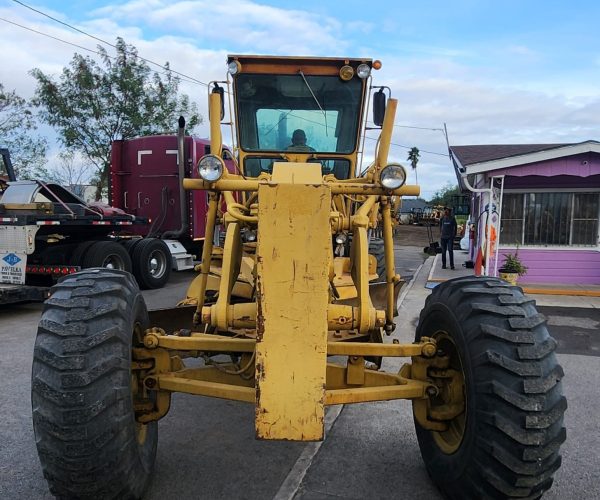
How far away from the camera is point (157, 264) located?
39.2 ft

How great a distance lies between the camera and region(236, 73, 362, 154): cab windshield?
17.8 feet

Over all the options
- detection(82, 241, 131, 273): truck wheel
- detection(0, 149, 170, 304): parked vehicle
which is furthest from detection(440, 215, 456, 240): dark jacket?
detection(82, 241, 131, 273): truck wheel

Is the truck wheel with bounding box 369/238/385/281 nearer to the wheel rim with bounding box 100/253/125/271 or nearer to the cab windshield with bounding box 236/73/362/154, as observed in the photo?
the cab windshield with bounding box 236/73/362/154

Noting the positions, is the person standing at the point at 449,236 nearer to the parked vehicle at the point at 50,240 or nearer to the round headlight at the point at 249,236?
the parked vehicle at the point at 50,240

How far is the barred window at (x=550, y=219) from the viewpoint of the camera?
1183cm

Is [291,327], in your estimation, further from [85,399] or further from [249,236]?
[249,236]

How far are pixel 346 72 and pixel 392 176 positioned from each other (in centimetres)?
242

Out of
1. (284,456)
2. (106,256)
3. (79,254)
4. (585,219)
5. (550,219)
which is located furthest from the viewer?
(550,219)

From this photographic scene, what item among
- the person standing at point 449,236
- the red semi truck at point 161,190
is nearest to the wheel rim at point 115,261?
the red semi truck at point 161,190

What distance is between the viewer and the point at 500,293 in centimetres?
314

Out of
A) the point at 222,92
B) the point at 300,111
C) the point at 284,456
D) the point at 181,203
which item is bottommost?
the point at 284,456

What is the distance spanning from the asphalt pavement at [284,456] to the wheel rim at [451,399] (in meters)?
0.31

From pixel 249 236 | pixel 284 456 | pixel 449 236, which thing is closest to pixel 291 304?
pixel 284 456

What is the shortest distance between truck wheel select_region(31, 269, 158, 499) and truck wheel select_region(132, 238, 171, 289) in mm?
8474
